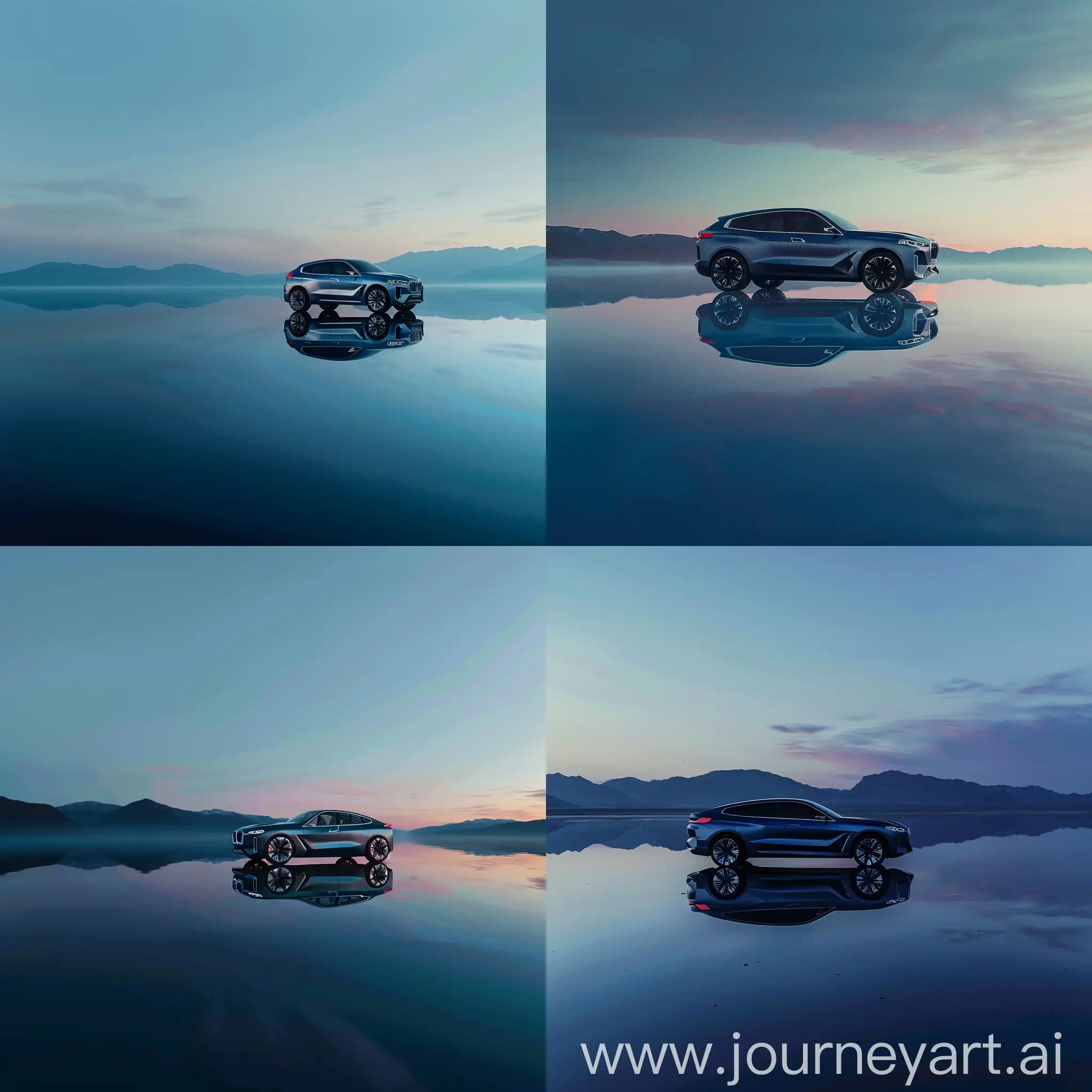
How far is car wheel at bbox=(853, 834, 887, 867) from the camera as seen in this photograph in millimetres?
14609

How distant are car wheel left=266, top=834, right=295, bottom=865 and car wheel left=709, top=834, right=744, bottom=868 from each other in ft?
17.6

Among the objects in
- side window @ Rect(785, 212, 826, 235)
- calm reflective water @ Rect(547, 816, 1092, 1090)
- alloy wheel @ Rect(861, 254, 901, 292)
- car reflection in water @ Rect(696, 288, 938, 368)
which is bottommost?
calm reflective water @ Rect(547, 816, 1092, 1090)

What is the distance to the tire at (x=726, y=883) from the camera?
46.1 feet

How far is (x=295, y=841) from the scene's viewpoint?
51.6 feet

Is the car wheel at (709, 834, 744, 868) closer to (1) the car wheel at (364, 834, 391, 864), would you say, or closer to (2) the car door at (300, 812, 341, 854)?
(1) the car wheel at (364, 834, 391, 864)

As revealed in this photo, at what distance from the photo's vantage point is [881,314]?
55.2 feet

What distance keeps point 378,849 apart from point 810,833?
5568 mm

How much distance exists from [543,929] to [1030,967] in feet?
15.5

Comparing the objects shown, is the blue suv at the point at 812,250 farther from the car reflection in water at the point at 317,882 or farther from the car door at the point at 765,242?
the car reflection in water at the point at 317,882

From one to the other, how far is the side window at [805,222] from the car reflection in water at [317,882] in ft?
33.5

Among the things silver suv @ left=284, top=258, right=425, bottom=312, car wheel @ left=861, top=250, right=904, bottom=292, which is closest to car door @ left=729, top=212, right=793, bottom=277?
car wheel @ left=861, top=250, right=904, bottom=292

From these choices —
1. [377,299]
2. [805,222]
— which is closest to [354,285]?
[377,299]

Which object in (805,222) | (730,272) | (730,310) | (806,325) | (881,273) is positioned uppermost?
(805,222)

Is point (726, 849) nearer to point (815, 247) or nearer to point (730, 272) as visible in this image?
point (730, 272)
